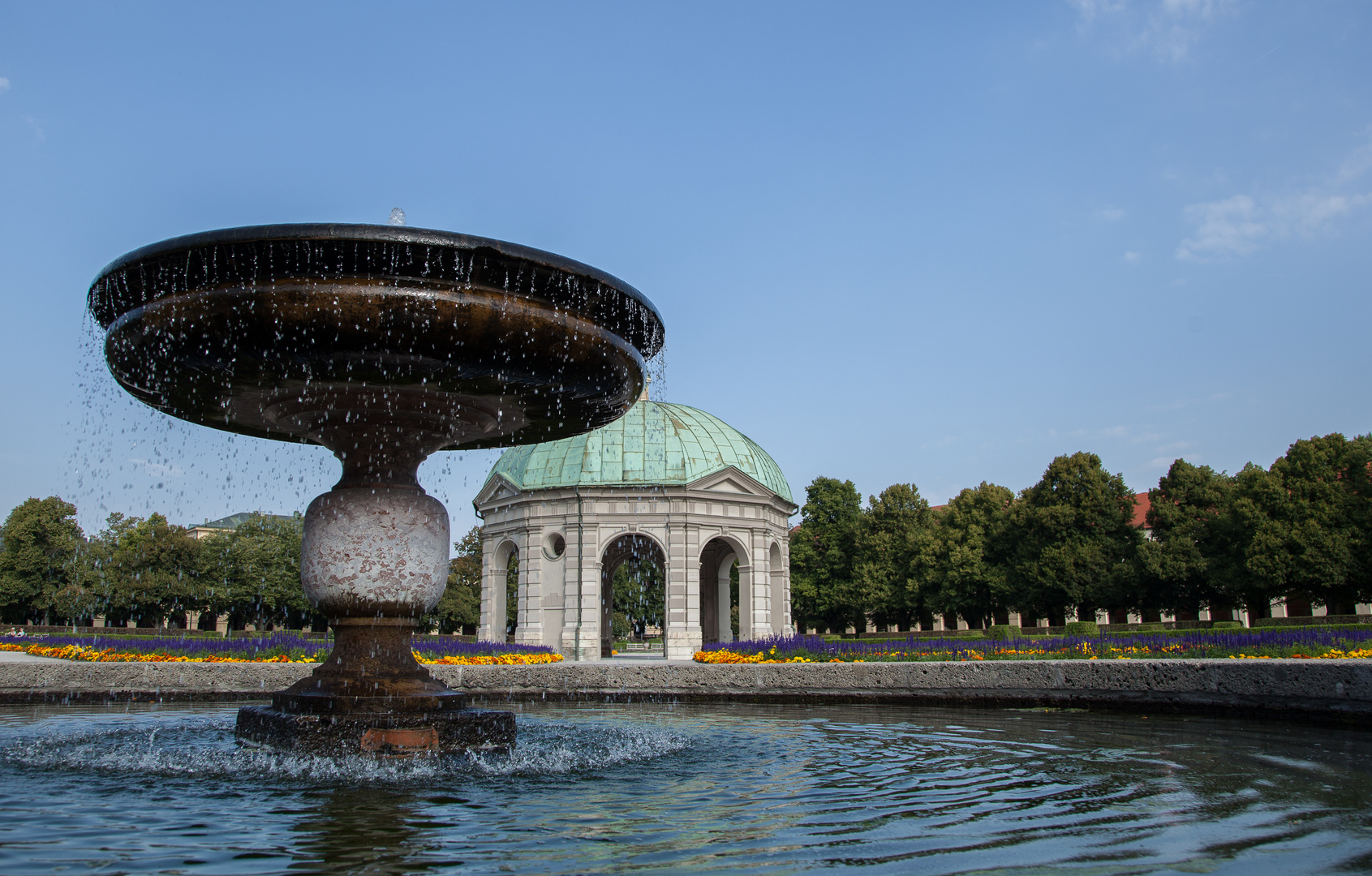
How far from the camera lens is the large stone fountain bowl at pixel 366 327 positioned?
6215 millimetres

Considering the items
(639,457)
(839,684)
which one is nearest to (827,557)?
(639,457)

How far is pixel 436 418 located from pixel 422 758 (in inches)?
117

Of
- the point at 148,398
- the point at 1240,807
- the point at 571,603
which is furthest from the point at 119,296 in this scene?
the point at 571,603

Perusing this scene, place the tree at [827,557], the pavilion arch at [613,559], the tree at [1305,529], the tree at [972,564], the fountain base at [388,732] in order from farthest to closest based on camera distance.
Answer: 1. the tree at [827,557]
2. the tree at [972,564]
3. the tree at [1305,529]
4. the pavilion arch at [613,559]
5. the fountain base at [388,732]

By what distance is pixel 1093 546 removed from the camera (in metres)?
44.1

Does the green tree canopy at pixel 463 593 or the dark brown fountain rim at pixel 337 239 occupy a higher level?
the dark brown fountain rim at pixel 337 239

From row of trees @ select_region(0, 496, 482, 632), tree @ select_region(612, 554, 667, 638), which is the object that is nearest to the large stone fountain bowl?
tree @ select_region(612, 554, 667, 638)

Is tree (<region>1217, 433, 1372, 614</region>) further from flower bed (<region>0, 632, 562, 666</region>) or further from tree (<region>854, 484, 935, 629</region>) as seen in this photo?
flower bed (<region>0, 632, 562, 666</region>)

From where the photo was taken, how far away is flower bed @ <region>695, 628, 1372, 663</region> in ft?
39.6

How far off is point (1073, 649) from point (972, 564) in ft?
118

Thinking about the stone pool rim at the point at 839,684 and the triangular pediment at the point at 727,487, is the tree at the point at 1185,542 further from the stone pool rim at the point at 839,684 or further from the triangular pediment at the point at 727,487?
the stone pool rim at the point at 839,684

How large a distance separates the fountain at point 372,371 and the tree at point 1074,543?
134 ft

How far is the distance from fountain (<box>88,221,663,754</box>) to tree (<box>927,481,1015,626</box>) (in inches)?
1703

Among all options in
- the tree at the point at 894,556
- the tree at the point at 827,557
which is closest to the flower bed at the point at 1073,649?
the tree at the point at 894,556
